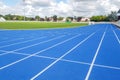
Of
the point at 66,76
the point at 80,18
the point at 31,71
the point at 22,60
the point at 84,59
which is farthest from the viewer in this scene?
the point at 80,18

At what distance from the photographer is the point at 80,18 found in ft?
483

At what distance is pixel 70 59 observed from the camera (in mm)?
7922

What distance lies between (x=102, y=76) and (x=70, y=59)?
233cm

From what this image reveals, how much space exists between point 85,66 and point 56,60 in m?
1.31

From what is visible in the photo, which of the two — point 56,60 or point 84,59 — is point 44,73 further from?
point 84,59

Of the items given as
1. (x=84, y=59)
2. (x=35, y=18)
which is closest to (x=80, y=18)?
(x=35, y=18)

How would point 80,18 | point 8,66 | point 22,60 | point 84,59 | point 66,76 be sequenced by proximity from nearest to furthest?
point 66,76
point 8,66
point 22,60
point 84,59
point 80,18

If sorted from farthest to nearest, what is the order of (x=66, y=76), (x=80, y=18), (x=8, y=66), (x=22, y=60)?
(x=80, y=18)
(x=22, y=60)
(x=8, y=66)
(x=66, y=76)

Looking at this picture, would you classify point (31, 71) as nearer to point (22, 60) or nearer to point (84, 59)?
point (22, 60)

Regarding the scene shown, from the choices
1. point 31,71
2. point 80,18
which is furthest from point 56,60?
point 80,18

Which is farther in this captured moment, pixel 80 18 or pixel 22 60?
pixel 80 18

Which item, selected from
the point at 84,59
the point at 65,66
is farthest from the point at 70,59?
the point at 65,66

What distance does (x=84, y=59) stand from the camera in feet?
26.3

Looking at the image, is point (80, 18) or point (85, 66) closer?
point (85, 66)
